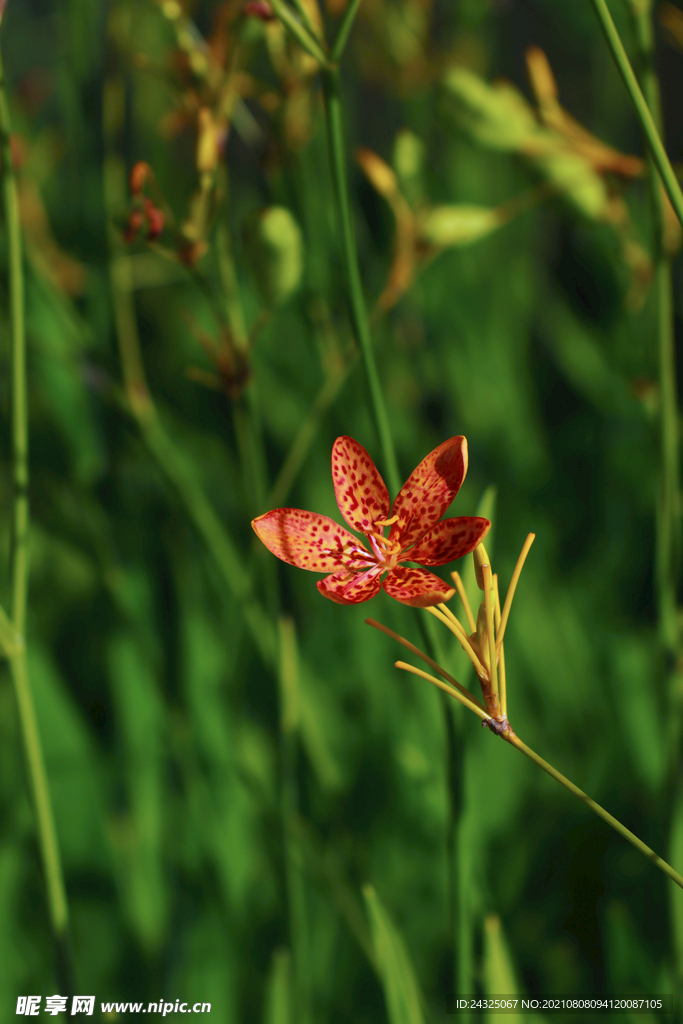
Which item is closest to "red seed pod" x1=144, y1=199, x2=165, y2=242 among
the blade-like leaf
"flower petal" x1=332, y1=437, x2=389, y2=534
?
"flower petal" x1=332, y1=437, x2=389, y2=534

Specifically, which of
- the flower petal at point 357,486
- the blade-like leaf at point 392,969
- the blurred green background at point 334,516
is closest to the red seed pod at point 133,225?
the blurred green background at point 334,516

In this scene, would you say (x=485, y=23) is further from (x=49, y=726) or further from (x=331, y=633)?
(x=49, y=726)

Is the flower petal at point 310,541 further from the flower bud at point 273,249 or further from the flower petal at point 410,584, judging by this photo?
the flower bud at point 273,249

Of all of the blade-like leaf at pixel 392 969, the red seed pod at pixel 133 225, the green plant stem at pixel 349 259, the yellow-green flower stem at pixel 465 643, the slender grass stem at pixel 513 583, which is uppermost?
the red seed pod at pixel 133 225

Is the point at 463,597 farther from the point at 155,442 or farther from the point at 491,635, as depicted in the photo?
the point at 155,442

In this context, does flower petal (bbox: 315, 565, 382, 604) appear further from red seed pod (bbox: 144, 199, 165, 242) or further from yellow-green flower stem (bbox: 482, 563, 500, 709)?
red seed pod (bbox: 144, 199, 165, 242)
